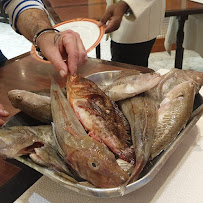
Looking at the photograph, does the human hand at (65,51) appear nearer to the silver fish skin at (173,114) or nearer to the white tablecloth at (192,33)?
the silver fish skin at (173,114)

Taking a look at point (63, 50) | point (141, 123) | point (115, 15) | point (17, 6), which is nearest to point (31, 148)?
point (141, 123)

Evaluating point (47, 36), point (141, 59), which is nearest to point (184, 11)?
point (141, 59)

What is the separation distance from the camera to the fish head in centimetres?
52

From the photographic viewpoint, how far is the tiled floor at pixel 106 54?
295 cm

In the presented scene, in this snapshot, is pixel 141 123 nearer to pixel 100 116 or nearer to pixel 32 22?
pixel 100 116

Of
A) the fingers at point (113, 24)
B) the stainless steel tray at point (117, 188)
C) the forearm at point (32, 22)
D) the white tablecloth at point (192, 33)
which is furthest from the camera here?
the white tablecloth at point (192, 33)

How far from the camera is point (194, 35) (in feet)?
7.86

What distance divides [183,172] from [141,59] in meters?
1.22

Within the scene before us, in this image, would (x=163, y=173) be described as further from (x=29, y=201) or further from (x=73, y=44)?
(x=73, y=44)

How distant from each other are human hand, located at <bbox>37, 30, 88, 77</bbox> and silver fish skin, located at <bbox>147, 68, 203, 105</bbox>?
227 mm

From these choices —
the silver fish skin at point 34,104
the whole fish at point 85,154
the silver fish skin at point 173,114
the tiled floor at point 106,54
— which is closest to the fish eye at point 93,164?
the whole fish at point 85,154

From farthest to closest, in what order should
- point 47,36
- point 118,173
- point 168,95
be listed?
point 47,36 → point 168,95 → point 118,173

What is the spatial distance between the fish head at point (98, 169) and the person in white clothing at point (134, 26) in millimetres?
983

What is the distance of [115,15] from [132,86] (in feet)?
2.60
